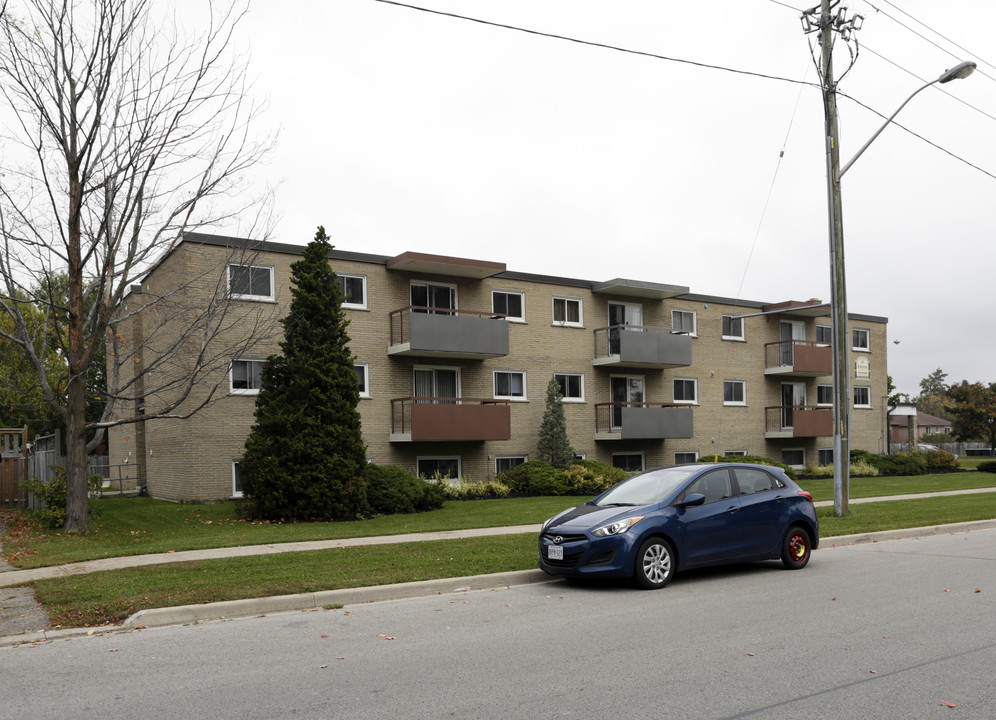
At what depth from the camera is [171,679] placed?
6.30 meters

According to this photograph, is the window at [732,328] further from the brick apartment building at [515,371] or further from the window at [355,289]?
the window at [355,289]

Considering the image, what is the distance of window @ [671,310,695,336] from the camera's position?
34281 millimetres

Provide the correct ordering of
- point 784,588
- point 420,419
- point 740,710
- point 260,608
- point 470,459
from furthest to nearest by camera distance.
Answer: point 470,459 → point 420,419 → point 784,588 → point 260,608 → point 740,710

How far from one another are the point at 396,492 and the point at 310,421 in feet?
8.87

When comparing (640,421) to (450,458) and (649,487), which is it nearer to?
(450,458)

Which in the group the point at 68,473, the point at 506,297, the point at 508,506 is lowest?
the point at 508,506

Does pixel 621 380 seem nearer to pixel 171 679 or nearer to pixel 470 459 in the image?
pixel 470 459

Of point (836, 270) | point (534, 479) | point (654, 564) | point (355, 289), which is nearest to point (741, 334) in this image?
point (534, 479)

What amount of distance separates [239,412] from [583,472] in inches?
405

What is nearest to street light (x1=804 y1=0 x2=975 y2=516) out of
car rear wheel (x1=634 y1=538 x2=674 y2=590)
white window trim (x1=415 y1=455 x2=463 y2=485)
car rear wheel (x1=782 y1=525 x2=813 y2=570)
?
car rear wheel (x1=782 y1=525 x2=813 y2=570)

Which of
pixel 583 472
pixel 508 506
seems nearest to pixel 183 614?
pixel 508 506

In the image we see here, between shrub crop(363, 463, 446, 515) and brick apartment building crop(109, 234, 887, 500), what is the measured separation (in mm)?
4562

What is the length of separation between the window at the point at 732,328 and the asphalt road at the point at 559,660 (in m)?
26.5

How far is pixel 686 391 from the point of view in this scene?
34.5 meters
